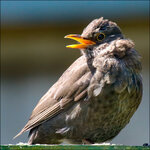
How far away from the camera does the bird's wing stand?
275 inches

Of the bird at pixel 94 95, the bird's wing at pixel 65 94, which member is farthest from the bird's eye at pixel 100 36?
the bird's wing at pixel 65 94

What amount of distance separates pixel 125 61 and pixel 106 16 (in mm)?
4222

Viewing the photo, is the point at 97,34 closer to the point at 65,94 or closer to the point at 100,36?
the point at 100,36

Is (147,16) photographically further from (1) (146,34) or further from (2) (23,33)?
(2) (23,33)

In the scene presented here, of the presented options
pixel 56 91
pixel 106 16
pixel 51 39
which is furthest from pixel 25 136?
pixel 56 91

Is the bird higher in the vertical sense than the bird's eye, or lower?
lower

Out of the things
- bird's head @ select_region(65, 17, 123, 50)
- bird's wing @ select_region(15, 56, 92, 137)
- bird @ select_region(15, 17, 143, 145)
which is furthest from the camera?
bird's head @ select_region(65, 17, 123, 50)

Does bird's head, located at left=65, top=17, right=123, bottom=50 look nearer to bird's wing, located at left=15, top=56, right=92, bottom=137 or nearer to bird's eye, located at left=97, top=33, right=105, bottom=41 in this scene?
bird's eye, located at left=97, top=33, right=105, bottom=41

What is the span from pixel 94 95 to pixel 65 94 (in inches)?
16.8

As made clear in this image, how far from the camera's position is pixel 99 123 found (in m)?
6.89

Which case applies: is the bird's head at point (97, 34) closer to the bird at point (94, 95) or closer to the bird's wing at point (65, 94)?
the bird at point (94, 95)

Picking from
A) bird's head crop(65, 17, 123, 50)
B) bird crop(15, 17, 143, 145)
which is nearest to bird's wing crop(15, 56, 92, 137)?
bird crop(15, 17, 143, 145)

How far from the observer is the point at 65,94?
7.11 metres

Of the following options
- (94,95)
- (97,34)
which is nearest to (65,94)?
(94,95)
